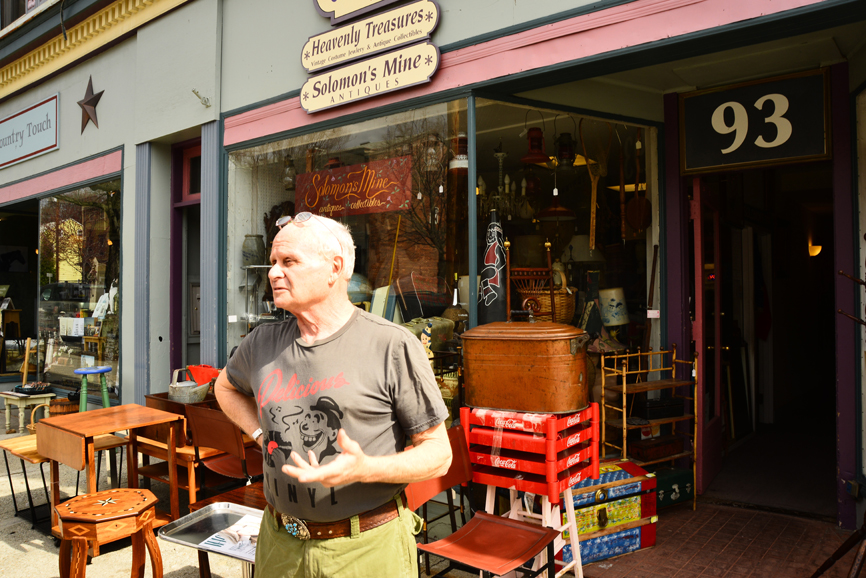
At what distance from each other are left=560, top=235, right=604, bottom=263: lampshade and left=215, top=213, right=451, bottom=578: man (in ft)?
15.0

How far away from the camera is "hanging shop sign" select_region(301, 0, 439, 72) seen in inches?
176

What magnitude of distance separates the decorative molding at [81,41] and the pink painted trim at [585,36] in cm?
397

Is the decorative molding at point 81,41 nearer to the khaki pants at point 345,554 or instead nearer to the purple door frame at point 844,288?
the purple door frame at point 844,288

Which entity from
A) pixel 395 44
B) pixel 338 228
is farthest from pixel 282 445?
pixel 395 44

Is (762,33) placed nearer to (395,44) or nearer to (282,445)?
(395,44)

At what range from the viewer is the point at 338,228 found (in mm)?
1951

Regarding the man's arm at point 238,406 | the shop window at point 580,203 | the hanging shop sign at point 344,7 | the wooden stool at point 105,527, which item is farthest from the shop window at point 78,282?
the man's arm at point 238,406

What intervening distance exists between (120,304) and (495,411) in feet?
19.9

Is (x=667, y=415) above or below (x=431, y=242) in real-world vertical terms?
below

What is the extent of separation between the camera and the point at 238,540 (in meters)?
2.65

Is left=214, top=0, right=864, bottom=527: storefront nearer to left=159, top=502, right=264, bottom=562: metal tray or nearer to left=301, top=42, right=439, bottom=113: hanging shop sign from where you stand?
left=301, top=42, right=439, bottom=113: hanging shop sign

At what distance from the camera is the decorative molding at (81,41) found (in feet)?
23.3

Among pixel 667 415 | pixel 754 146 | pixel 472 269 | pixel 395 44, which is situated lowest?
pixel 667 415

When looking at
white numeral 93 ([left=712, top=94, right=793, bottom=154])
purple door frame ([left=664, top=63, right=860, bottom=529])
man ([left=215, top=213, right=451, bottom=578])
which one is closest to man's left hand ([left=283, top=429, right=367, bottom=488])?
man ([left=215, top=213, right=451, bottom=578])
